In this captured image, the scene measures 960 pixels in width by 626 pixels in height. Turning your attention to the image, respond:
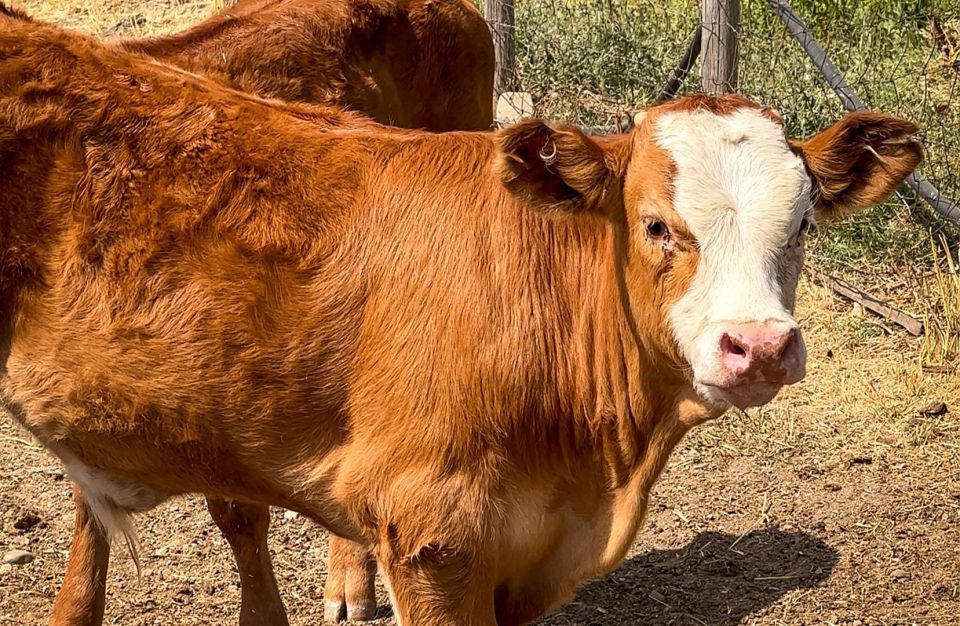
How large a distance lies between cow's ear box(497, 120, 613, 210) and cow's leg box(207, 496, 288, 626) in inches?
86.0

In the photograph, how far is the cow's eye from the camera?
11.8 ft

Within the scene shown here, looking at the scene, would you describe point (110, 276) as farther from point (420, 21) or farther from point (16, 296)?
point (420, 21)

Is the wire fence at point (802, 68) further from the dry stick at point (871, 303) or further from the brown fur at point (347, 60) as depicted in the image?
the brown fur at point (347, 60)

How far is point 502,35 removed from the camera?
956cm

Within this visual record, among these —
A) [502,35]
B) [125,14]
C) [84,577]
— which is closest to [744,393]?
[84,577]

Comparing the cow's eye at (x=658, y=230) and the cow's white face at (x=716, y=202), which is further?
the cow's eye at (x=658, y=230)

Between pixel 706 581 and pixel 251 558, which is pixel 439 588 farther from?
pixel 706 581

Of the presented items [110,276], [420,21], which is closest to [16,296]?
[110,276]

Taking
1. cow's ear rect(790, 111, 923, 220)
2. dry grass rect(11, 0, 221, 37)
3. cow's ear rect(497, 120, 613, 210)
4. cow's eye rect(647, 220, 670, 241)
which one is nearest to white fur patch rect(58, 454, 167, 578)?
cow's ear rect(497, 120, 613, 210)

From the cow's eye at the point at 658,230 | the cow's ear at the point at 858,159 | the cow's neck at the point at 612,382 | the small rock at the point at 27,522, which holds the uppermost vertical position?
the cow's ear at the point at 858,159

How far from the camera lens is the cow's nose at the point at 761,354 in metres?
3.23

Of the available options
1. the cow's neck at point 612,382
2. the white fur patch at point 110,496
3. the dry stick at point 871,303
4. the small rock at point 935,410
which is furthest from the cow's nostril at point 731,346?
the dry stick at point 871,303

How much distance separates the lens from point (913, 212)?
26.6 ft

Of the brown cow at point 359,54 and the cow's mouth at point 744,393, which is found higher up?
the brown cow at point 359,54
